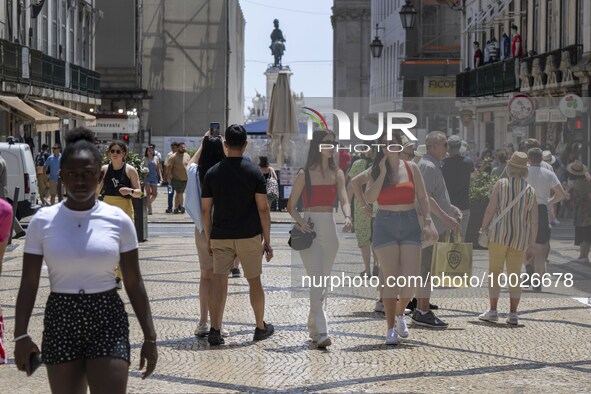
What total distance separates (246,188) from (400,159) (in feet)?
4.69

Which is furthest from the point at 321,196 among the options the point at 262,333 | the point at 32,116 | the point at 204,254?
the point at 32,116

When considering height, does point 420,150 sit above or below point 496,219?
above

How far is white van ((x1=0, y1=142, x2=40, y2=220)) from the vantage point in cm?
2278

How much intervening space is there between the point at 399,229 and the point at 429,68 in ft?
151

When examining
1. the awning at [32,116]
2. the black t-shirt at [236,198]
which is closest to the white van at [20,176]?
the awning at [32,116]

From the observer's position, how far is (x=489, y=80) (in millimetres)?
42031

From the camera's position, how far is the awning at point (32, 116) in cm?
3406

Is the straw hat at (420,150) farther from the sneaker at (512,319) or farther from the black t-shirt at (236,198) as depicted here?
the black t-shirt at (236,198)

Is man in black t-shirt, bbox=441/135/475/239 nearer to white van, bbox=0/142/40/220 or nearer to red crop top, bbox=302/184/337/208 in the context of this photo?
red crop top, bbox=302/184/337/208

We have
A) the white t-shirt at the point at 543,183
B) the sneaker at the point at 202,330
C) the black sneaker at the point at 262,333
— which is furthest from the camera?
the white t-shirt at the point at 543,183

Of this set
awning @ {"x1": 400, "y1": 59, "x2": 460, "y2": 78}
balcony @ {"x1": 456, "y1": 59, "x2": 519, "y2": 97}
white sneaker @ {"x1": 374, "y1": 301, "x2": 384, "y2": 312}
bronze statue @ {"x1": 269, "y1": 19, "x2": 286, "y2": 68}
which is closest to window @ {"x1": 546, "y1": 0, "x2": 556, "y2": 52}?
balcony @ {"x1": 456, "y1": 59, "x2": 519, "y2": 97}

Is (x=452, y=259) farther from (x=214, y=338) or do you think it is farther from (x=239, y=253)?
(x=214, y=338)

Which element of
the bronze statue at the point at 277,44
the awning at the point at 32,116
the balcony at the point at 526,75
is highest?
the bronze statue at the point at 277,44

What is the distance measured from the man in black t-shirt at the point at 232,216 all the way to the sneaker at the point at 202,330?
1.38 feet
